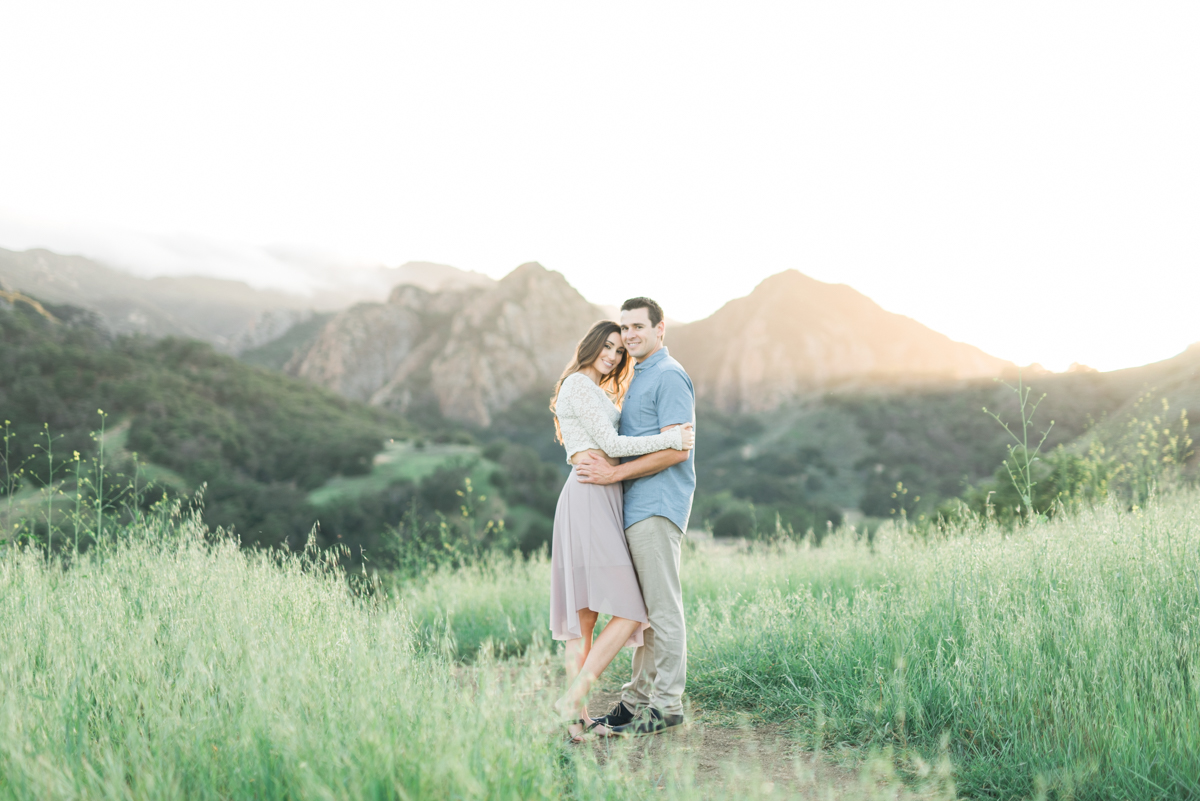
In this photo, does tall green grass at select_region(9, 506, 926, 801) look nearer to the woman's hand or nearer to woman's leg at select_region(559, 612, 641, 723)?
woman's leg at select_region(559, 612, 641, 723)

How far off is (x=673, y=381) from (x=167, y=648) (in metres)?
3.08

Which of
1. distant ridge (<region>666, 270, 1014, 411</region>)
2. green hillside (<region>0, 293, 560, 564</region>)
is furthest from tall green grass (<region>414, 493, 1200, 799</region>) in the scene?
distant ridge (<region>666, 270, 1014, 411</region>)

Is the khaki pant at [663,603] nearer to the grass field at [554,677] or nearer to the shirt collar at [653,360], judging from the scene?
the grass field at [554,677]

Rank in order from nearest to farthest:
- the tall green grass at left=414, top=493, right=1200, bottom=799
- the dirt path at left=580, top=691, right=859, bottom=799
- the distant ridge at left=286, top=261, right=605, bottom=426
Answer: the tall green grass at left=414, top=493, right=1200, bottom=799 → the dirt path at left=580, top=691, right=859, bottom=799 → the distant ridge at left=286, top=261, right=605, bottom=426

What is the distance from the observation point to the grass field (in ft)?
7.49

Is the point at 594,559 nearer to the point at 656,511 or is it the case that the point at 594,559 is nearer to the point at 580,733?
the point at 656,511

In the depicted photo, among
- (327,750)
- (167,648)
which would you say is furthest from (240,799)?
(167,648)

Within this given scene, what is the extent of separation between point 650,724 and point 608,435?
68.5 inches

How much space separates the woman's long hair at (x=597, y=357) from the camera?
4.12 m

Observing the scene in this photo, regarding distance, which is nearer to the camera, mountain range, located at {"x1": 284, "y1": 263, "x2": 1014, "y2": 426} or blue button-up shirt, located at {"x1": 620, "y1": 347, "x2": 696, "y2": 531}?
blue button-up shirt, located at {"x1": 620, "y1": 347, "x2": 696, "y2": 531}

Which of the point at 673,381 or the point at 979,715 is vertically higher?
the point at 673,381

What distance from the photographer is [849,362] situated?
123 meters

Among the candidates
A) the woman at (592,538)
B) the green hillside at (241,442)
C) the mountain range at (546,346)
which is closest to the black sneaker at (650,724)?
the woman at (592,538)

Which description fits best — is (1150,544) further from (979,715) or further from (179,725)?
(179,725)
